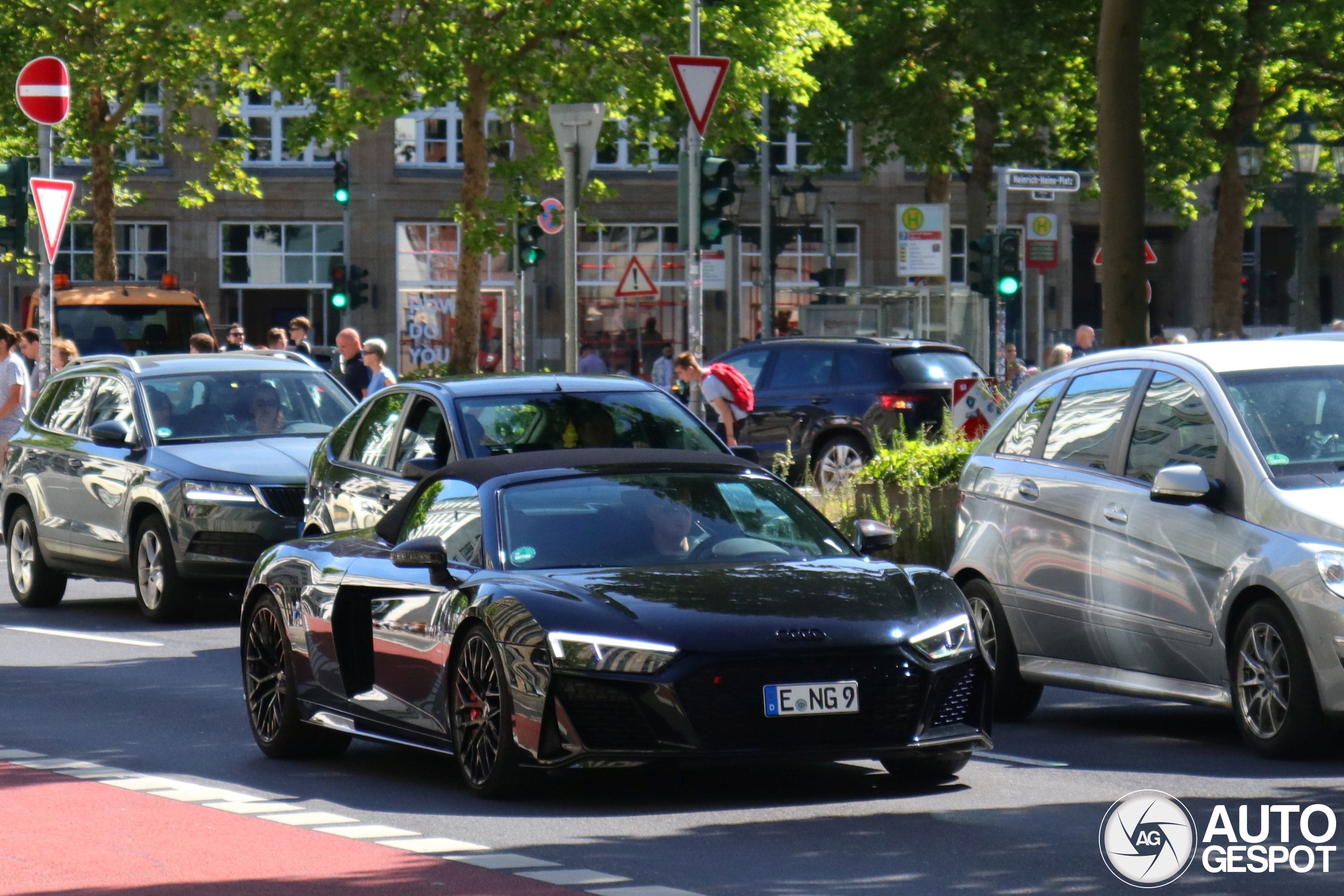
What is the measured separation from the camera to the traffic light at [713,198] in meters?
20.2

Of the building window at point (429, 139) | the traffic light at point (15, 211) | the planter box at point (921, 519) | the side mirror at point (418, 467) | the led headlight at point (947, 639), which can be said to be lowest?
the planter box at point (921, 519)

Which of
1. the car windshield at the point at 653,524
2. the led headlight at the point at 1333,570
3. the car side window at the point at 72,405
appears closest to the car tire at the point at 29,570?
the car side window at the point at 72,405

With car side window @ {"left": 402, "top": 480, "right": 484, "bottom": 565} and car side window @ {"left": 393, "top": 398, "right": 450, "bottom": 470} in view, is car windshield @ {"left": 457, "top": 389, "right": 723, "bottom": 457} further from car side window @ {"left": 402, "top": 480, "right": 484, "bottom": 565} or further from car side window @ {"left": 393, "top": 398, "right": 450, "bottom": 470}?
car side window @ {"left": 402, "top": 480, "right": 484, "bottom": 565}

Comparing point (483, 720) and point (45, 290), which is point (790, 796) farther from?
A: point (45, 290)

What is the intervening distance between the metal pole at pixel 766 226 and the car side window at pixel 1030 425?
106 ft

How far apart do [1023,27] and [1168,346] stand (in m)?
24.3

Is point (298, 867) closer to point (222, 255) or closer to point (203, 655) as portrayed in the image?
point (203, 655)

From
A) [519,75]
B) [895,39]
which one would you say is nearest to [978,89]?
[895,39]

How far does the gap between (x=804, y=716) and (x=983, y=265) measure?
23804mm

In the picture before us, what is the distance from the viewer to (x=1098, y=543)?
1015cm

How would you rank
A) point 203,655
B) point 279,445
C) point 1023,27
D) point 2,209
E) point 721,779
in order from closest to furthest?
point 721,779
point 203,655
point 279,445
point 2,209
point 1023,27

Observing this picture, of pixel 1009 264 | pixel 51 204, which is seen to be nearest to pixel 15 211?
pixel 51 204

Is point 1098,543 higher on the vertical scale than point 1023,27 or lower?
lower

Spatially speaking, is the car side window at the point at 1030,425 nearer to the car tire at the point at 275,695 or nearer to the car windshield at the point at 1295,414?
the car windshield at the point at 1295,414
